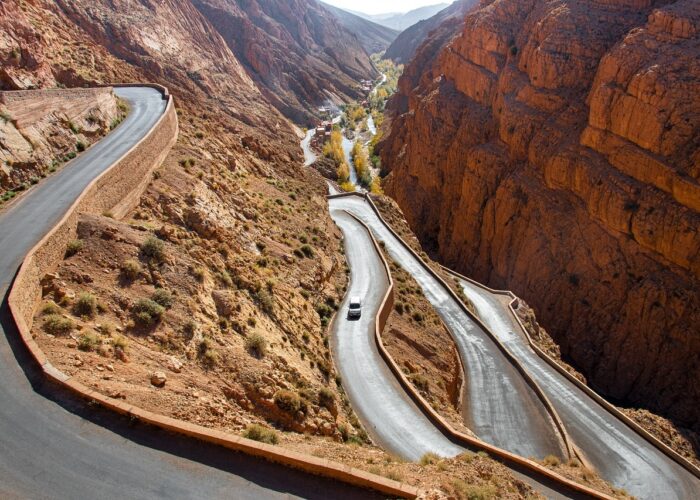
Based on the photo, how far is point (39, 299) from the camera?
1398 cm

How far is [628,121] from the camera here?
39.6m

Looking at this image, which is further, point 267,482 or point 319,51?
point 319,51

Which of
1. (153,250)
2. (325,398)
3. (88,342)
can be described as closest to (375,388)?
(325,398)

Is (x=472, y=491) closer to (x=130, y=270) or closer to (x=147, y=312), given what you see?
(x=147, y=312)

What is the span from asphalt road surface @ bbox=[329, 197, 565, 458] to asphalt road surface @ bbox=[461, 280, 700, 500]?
2.41 m

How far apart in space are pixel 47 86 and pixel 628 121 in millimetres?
38458

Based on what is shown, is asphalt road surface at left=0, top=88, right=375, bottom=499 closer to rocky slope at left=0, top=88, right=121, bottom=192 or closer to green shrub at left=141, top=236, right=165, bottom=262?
green shrub at left=141, top=236, right=165, bottom=262

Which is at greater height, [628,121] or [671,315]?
[628,121]

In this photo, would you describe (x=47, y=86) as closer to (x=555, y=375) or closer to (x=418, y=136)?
(x=555, y=375)

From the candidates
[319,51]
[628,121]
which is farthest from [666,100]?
[319,51]

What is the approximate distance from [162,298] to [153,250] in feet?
7.50

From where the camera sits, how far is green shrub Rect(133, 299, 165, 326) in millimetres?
14633

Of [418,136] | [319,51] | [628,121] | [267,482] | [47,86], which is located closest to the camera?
[267,482]

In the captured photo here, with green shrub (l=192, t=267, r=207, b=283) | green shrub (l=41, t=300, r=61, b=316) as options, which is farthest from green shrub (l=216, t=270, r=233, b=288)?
green shrub (l=41, t=300, r=61, b=316)
